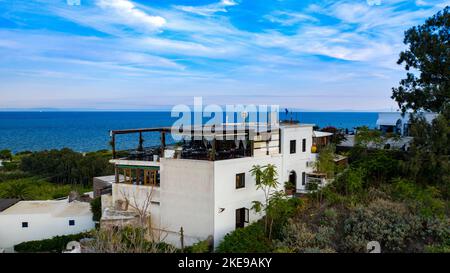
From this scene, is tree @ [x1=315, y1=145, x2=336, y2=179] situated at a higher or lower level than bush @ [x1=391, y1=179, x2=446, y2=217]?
higher

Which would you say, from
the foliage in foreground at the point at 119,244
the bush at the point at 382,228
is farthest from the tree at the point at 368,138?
the foliage in foreground at the point at 119,244

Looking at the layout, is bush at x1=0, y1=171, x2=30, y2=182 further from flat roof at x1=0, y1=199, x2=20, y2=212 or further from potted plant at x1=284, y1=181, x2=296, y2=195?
potted plant at x1=284, y1=181, x2=296, y2=195

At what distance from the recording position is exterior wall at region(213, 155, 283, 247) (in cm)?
1554

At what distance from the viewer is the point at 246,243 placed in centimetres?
1394

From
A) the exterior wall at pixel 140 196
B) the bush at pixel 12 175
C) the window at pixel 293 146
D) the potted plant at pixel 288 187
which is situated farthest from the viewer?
the bush at pixel 12 175

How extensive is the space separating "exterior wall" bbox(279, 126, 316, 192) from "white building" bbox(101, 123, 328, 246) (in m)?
0.06

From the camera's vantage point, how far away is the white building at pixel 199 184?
15.7 m

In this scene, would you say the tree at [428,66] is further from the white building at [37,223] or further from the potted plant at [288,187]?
the white building at [37,223]

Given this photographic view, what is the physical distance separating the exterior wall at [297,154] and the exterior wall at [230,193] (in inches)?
88.1

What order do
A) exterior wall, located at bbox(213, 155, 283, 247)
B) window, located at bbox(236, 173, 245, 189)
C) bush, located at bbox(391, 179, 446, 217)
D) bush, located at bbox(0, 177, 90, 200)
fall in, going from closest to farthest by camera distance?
exterior wall, located at bbox(213, 155, 283, 247), bush, located at bbox(391, 179, 446, 217), window, located at bbox(236, 173, 245, 189), bush, located at bbox(0, 177, 90, 200)


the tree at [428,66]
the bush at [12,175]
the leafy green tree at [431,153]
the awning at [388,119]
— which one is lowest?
the bush at [12,175]

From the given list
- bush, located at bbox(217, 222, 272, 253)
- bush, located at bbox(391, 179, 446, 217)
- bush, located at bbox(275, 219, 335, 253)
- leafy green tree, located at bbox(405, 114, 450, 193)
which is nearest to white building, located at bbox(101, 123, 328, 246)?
bush, located at bbox(217, 222, 272, 253)

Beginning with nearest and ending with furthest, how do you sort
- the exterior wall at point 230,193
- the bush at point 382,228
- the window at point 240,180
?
the bush at point 382,228 → the exterior wall at point 230,193 → the window at point 240,180
